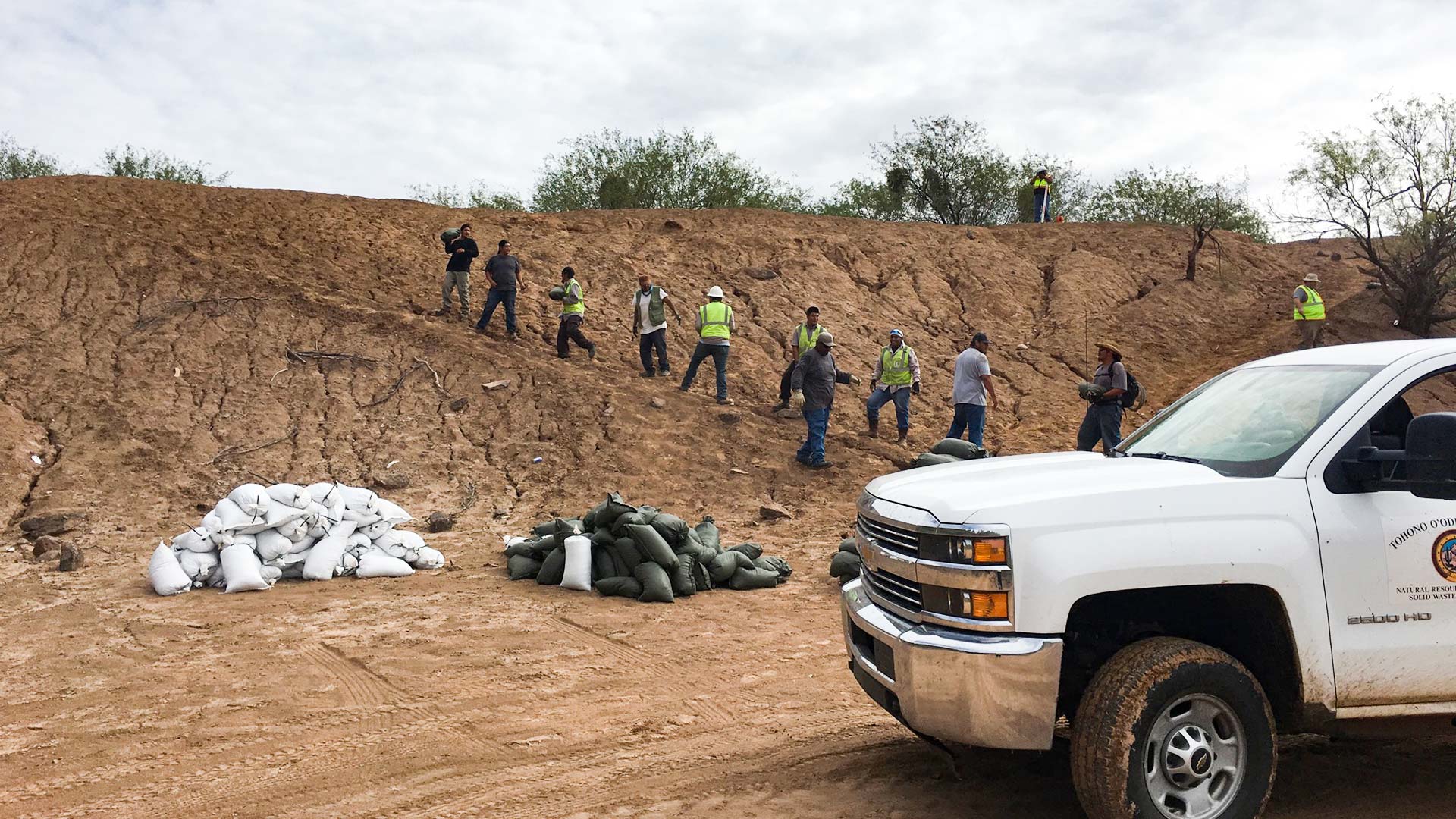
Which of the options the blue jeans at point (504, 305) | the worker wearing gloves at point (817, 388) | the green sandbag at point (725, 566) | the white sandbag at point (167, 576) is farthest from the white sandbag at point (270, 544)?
the blue jeans at point (504, 305)

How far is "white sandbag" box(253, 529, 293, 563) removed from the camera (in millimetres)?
9859

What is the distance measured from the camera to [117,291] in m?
17.8

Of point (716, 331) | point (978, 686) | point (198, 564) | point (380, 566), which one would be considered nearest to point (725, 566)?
point (380, 566)

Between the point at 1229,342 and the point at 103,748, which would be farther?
the point at 1229,342

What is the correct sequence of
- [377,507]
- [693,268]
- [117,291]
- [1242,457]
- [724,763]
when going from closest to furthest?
1. [1242,457]
2. [724,763]
3. [377,507]
4. [117,291]
5. [693,268]

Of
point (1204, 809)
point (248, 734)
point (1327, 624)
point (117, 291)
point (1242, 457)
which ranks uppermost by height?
point (117, 291)

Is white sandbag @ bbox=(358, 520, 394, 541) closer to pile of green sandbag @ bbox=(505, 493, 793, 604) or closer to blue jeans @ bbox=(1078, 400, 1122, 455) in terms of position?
pile of green sandbag @ bbox=(505, 493, 793, 604)

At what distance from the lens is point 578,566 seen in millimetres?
9430

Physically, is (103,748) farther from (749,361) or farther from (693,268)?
(693,268)

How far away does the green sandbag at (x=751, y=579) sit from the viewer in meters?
9.84

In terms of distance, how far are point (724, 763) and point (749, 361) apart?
583 inches

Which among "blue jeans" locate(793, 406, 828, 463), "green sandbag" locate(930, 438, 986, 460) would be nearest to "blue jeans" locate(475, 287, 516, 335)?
"blue jeans" locate(793, 406, 828, 463)

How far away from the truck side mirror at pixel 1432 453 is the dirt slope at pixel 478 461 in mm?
A: 1555

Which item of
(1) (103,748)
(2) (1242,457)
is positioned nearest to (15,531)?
(1) (103,748)
